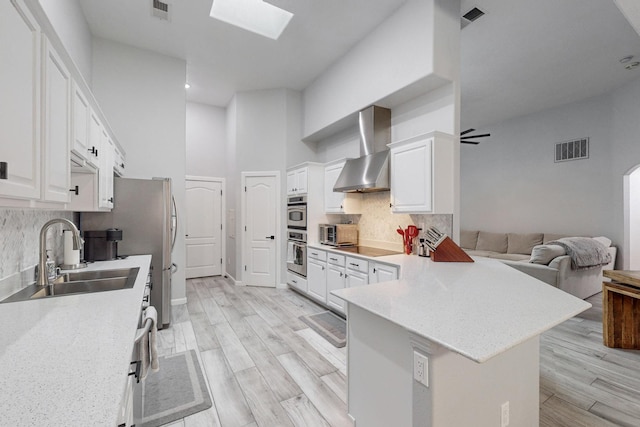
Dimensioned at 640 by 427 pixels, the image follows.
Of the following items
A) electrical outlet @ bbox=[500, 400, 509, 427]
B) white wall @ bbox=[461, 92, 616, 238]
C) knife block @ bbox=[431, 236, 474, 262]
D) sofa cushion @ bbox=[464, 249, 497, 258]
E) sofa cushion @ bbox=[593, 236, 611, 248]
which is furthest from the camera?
sofa cushion @ bbox=[464, 249, 497, 258]

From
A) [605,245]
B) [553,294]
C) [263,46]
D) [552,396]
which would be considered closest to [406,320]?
[553,294]

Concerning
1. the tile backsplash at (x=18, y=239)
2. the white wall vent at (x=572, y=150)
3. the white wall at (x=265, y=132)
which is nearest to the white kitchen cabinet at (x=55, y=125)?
the tile backsplash at (x=18, y=239)

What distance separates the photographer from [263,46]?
4.09 metres

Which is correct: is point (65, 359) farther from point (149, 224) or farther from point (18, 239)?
point (149, 224)

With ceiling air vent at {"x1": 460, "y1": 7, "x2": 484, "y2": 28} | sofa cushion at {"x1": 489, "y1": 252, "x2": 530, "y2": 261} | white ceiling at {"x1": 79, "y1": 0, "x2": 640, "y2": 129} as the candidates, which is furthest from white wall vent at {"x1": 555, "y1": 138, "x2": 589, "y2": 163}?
ceiling air vent at {"x1": 460, "y1": 7, "x2": 484, "y2": 28}

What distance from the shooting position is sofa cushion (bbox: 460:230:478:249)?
702 cm

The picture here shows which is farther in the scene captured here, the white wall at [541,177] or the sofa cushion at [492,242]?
the sofa cushion at [492,242]

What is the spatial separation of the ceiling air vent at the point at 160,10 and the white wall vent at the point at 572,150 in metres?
7.12

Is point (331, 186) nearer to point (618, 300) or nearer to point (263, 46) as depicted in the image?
point (263, 46)

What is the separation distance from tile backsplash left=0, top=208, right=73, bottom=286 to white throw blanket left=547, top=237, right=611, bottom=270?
6.06m

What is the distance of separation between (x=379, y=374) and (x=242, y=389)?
1.30 m

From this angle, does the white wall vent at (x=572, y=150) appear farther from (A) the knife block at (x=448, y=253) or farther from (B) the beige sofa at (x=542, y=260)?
(A) the knife block at (x=448, y=253)

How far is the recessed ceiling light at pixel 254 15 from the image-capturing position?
3502 mm

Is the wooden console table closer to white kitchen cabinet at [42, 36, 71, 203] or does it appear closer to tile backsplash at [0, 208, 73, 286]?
white kitchen cabinet at [42, 36, 71, 203]
